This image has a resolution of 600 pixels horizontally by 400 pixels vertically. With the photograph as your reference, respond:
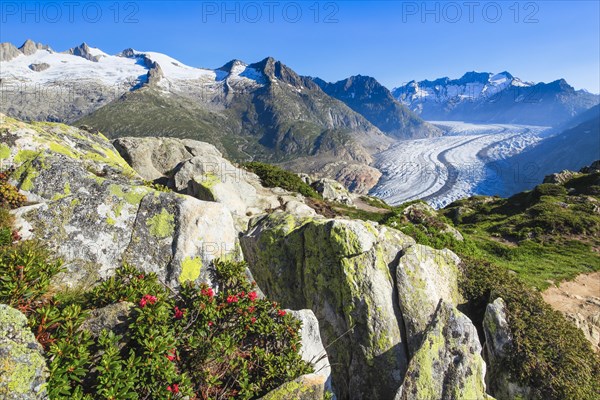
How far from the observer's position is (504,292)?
11.2 m

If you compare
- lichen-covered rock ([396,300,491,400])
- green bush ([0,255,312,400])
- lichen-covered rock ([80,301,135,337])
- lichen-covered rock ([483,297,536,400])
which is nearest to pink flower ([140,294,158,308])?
green bush ([0,255,312,400])

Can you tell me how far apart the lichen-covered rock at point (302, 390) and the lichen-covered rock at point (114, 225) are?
3.59 metres

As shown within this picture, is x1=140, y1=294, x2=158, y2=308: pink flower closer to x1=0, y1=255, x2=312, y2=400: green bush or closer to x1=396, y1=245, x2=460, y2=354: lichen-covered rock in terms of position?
x1=0, y1=255, x2=312, y2=400: green bush

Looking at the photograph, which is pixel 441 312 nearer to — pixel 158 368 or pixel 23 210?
pixel 158 368

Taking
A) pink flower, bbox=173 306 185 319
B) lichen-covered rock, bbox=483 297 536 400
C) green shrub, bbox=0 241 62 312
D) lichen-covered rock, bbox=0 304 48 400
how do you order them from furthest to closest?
lichen-covered rock, bbox=483 297 536 400 → pink flower, bbox=173 306 185 319 → green shrub, bbox=0 241 62 312 → lichen-covered rock, bbox=0 304 48 400

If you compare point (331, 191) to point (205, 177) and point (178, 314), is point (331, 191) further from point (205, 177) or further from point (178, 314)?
point (178, 314)

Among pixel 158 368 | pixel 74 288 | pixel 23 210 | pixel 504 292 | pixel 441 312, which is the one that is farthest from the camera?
pixel 504 292

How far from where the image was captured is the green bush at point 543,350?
8.77 meters

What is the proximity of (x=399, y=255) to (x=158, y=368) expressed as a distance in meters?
9.01

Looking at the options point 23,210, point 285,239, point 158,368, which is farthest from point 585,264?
point 23,210

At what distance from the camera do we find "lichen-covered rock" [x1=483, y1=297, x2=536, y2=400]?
9125 mm

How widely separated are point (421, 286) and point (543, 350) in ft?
12.4

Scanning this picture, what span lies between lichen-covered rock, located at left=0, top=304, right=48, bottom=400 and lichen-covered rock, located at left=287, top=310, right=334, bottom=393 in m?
5.11

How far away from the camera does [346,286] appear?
35.3ft
